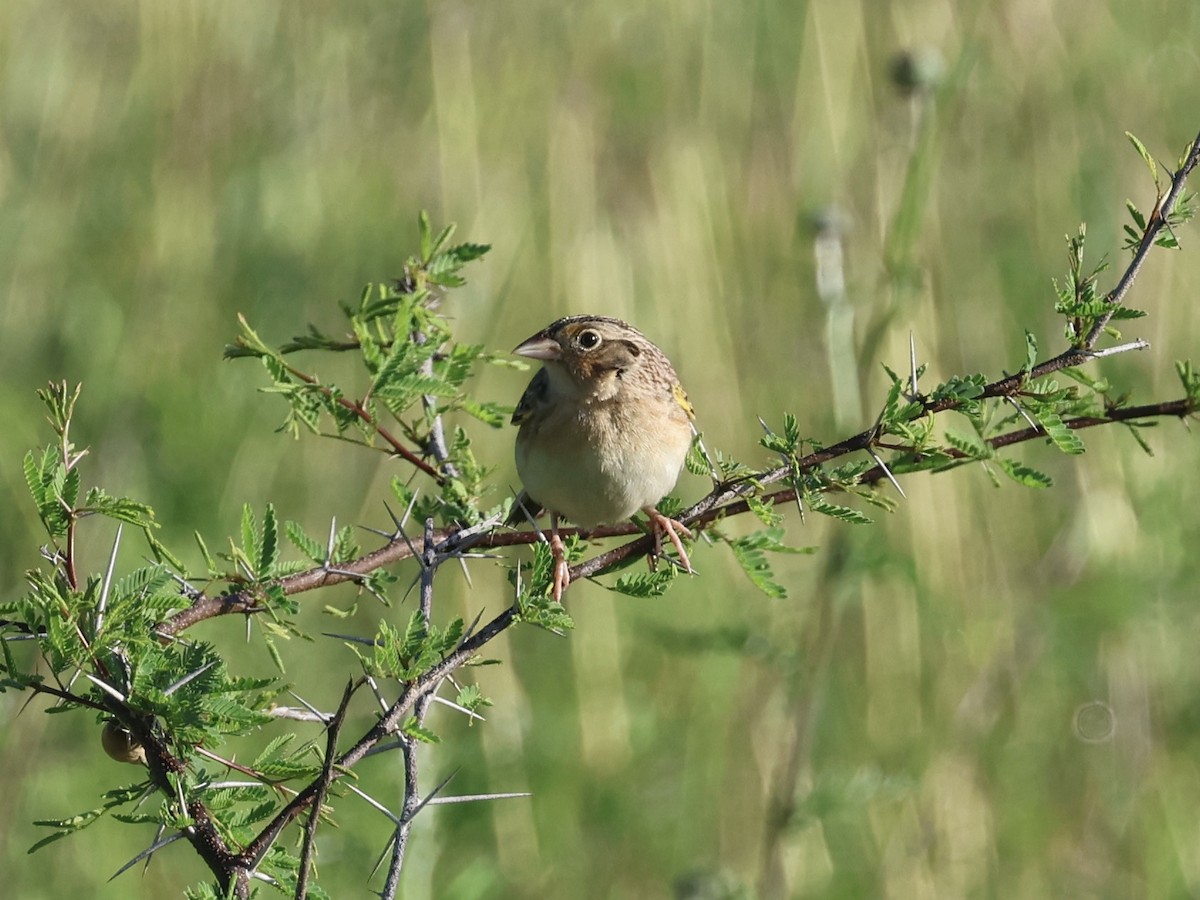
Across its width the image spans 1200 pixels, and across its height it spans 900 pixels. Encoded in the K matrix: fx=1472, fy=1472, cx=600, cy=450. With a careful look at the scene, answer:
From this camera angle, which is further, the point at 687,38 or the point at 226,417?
the point at 687,38

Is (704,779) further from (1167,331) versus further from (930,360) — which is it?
(1167,331)

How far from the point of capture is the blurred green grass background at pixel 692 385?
496 cm

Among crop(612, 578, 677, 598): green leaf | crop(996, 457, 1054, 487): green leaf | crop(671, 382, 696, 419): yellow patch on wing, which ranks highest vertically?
crop(671, 382, 696, 419): yellow patch on wing

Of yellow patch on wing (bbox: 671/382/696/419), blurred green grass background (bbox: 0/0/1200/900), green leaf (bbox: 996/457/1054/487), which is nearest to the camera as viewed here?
green leaf (bbox: 996/457/1054/487)

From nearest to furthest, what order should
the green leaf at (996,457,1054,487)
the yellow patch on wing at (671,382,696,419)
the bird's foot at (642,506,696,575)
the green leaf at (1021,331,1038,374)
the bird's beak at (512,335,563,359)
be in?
the green leaf at (1021,331,1038,374) < the green leaf at (996,457,1054,487) < the bird's foot at (642,506,696,575) < the bird's beak at (512,335,563,359) < the yellow patch on wing at (671,382,696,419)

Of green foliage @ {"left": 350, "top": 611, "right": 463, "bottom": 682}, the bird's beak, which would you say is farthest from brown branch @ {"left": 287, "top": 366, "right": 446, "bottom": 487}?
the bird's beak

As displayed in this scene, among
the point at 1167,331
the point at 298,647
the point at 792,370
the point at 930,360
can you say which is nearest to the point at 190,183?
the point at 298,647

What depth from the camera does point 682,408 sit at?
13.8 feet

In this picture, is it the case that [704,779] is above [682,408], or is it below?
below

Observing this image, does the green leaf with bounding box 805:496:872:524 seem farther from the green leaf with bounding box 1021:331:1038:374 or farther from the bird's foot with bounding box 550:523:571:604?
the bird's foot with bounding box 550:523:571:604

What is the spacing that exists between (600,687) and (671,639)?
106cm

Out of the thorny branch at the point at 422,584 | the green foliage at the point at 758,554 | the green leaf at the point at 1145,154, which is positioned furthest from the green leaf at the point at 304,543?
the green leaf at the point at 1145,154

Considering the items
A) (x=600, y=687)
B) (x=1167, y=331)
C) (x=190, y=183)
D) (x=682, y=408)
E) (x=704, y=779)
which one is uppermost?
(x=190, y=183)

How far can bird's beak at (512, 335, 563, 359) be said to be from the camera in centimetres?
400
